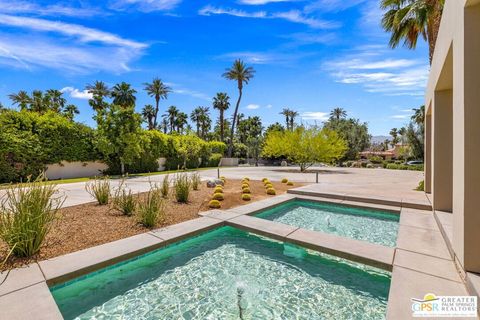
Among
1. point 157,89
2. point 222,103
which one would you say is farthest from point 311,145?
point 157,89

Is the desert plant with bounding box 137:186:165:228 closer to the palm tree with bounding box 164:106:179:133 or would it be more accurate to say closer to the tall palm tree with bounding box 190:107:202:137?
the palm tree with bounding box 164:106:179:133

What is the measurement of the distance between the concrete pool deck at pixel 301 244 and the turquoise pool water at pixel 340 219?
1.53 feet

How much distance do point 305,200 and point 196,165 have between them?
73.6 ft

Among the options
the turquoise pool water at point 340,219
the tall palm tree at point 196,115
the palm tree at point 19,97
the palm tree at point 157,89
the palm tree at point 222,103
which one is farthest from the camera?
the tall palm tree at point 196,115

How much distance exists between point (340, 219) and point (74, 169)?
62.3 ft

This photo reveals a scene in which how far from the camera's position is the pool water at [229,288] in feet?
8.96

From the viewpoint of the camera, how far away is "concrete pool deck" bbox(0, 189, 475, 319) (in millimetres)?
Result: 2561

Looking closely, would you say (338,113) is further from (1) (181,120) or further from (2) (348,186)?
(2) (348,186)

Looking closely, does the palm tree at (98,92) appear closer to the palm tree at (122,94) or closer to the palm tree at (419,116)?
the palm tree at (122,94)

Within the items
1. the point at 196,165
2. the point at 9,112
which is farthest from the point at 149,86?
the point at 9,112

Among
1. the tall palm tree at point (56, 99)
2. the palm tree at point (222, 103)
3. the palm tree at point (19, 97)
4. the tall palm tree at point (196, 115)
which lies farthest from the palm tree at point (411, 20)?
the tall palm tree at point (196, 115)

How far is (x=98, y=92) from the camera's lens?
102ft

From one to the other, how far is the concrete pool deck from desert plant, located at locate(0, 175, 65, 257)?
1.41 feet

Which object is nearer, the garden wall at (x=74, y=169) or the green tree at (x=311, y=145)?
the garden wall at (x=74, y=169)
